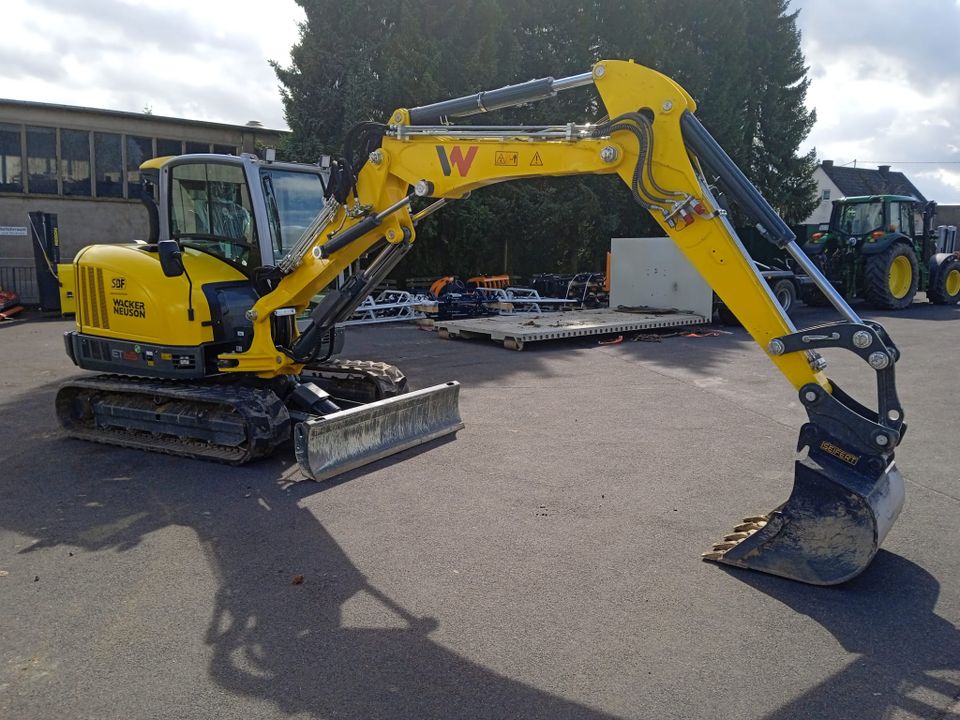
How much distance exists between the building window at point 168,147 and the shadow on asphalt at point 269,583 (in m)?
15.8

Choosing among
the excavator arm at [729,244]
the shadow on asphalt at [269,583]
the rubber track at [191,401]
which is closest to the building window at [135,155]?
the rubber track at [191,401]

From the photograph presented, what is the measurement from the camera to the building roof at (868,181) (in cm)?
4391

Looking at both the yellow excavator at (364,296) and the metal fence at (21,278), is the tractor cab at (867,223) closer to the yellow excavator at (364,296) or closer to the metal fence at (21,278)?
the yellow excavator at (364,296)

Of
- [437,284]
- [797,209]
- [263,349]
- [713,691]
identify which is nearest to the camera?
[713,691]

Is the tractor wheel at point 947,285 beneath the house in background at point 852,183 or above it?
beneath

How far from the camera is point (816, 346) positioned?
451 centimetres

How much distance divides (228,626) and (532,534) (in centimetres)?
201

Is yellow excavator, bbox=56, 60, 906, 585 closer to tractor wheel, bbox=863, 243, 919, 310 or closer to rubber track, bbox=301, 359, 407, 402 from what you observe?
rubber track, bbox=301, 359, 407, 402

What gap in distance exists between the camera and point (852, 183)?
4472 centimetres

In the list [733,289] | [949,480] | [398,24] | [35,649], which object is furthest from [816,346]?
[398,24]

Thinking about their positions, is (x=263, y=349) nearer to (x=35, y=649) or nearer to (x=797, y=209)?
(x=35, y=649)

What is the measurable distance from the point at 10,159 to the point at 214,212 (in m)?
15.4

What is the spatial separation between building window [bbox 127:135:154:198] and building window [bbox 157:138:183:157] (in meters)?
0.21

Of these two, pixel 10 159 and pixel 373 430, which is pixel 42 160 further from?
pixel 373 430
